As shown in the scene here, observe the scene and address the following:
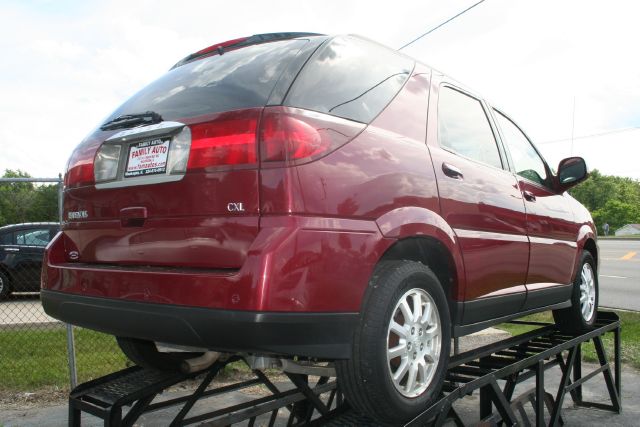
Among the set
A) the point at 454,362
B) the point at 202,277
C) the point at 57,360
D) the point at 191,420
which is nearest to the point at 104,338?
the point at 57,360

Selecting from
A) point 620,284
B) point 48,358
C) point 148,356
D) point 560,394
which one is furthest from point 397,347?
point 620,284

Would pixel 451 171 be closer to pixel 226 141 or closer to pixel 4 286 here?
pixel 226 141

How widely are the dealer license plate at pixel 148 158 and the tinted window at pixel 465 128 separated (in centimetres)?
141

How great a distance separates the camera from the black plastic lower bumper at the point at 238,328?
1985 millimetres

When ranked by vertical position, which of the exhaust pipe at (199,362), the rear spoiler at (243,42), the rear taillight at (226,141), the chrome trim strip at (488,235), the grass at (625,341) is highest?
Answer: the rear spoiler at (243,42)

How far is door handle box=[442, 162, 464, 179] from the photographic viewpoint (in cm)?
284

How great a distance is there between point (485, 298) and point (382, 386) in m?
1.06

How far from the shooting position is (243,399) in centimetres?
528

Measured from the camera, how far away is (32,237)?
946cm

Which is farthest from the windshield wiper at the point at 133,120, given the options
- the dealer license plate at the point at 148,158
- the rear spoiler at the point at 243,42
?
the rear spoiler at the point at 243,42

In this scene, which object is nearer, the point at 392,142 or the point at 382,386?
the point at 382,386

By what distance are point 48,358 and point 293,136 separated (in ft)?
17.0

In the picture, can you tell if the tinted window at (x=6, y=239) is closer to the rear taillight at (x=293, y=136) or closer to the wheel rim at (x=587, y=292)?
the wheel rim at (x=587, y=292)

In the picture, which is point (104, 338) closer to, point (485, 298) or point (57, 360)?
point (57, 360)
